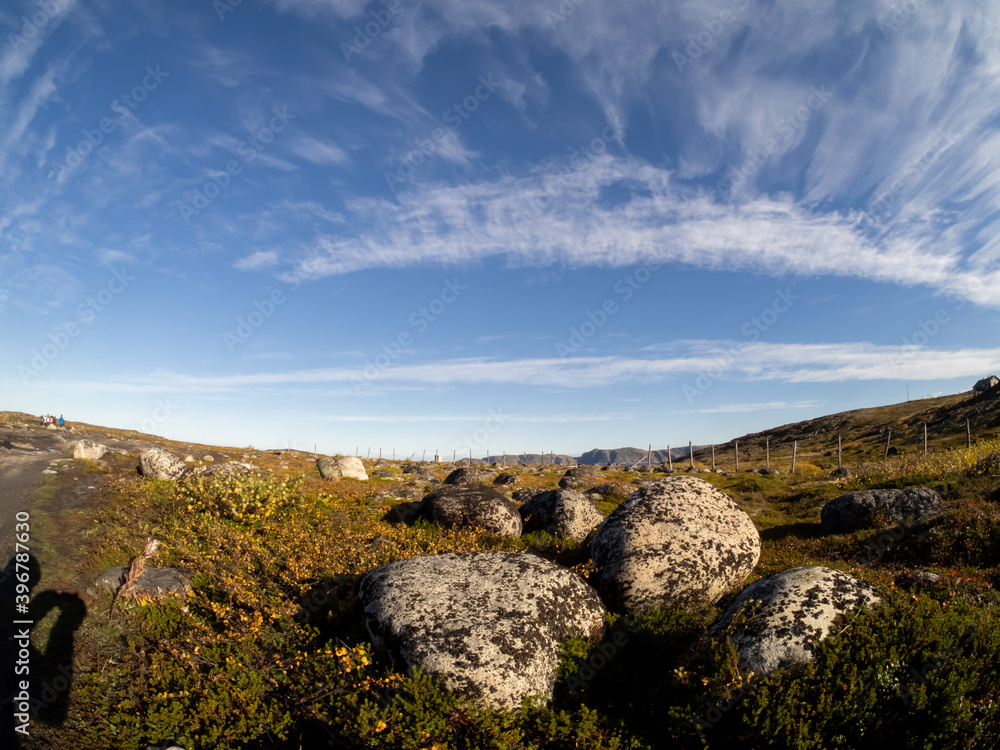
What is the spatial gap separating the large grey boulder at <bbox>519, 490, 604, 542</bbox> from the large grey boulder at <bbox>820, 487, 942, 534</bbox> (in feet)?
29.2

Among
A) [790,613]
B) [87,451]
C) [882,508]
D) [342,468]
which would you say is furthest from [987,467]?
[87,451]

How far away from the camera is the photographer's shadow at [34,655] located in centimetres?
765

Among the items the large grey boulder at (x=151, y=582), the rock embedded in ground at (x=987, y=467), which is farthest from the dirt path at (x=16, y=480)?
the rock embedded in ground at (x=987, y=467)

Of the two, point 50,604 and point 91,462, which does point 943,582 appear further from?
point 91,462

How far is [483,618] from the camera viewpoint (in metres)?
8.77

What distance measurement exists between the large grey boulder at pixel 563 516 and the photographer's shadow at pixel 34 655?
12901 mm

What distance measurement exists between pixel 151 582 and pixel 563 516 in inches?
478

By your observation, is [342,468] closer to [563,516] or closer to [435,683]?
[563,516]

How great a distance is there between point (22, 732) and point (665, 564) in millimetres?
11340

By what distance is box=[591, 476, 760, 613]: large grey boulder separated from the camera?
11211 mm

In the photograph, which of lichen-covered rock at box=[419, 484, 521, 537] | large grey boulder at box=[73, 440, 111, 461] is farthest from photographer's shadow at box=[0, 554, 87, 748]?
large grey boulder at box=[73, 440, 111, 461]

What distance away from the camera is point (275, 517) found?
16844mm

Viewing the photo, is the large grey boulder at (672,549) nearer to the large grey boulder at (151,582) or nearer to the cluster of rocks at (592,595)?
the cluster of rocks at (592,595)

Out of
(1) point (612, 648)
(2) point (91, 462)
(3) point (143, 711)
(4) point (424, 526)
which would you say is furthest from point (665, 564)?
(2) point (91, 462)
